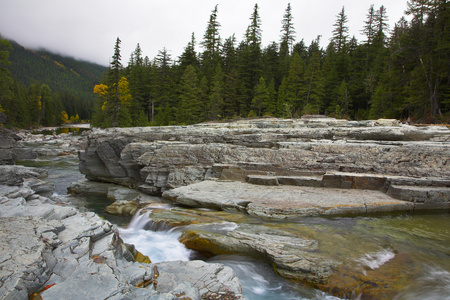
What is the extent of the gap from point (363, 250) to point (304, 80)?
34860mm

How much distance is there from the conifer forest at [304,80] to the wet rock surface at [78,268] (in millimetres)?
27402

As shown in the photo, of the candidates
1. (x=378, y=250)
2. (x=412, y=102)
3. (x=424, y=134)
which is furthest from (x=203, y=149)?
(x=412, y=102)

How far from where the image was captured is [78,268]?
15.6ft

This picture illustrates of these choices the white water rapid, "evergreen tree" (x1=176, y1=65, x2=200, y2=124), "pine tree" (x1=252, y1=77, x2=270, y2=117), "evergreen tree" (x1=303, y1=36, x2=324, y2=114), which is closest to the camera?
the white water rapid

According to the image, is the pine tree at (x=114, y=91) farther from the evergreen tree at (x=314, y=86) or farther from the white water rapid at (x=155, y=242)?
the white water rapid at (x=155, y=242)

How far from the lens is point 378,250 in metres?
6.85

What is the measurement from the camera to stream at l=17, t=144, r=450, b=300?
5.71 m

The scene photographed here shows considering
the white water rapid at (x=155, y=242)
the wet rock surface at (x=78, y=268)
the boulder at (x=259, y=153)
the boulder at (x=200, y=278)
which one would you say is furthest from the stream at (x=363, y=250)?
the boulder at (x=259, y=153)

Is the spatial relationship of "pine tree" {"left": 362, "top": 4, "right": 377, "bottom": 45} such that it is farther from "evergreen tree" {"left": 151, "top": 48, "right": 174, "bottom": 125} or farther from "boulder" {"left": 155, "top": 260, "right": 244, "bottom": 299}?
"boulder" {"left": 155, "top": 260, "right": 244, "bottom": 299}

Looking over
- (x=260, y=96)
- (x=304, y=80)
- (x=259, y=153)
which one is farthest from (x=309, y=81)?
(x=259, y=153)

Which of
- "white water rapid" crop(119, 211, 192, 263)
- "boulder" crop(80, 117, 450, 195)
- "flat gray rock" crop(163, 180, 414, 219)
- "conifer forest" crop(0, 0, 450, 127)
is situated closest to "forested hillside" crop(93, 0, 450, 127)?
"conifer forest" crop(0, 0, 450, 127)

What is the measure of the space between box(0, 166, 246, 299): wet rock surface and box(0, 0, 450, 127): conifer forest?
27.4 metres

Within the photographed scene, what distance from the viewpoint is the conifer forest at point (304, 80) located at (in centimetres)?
2478

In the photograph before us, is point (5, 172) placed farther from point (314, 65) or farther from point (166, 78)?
point (314, 65)
